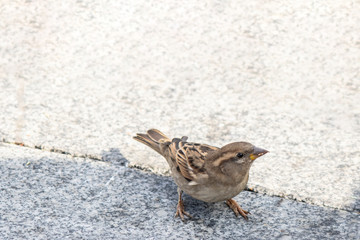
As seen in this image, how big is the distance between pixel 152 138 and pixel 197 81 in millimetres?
1298

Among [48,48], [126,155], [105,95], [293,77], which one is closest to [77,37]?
[48,48]

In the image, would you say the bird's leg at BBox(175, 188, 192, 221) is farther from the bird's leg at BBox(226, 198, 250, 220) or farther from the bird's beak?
the bird's beak

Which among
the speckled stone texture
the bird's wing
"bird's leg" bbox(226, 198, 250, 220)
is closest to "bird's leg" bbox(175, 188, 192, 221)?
the bird's wing

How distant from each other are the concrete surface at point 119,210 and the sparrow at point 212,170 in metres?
0.14

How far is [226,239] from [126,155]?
1233 millimetres

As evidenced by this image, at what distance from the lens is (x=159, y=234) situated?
3699 millimetres

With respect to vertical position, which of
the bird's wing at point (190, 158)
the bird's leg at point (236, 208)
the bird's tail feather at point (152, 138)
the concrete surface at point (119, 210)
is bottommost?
the concrete surface at point (119, 210)

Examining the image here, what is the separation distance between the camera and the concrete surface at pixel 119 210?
3.70 metres

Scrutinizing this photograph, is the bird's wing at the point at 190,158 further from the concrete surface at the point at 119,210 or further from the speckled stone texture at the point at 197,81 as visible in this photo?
the speckled stone texture at the point at 197,81

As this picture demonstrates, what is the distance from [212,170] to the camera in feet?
12.5

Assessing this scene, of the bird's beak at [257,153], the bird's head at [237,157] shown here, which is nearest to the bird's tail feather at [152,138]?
the bird's head at [237,157]

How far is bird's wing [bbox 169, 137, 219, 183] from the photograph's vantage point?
3.86 metres

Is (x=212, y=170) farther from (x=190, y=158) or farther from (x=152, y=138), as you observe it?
(x=152, y=138)

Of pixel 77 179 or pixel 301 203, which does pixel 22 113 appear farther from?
pixel 301 203
